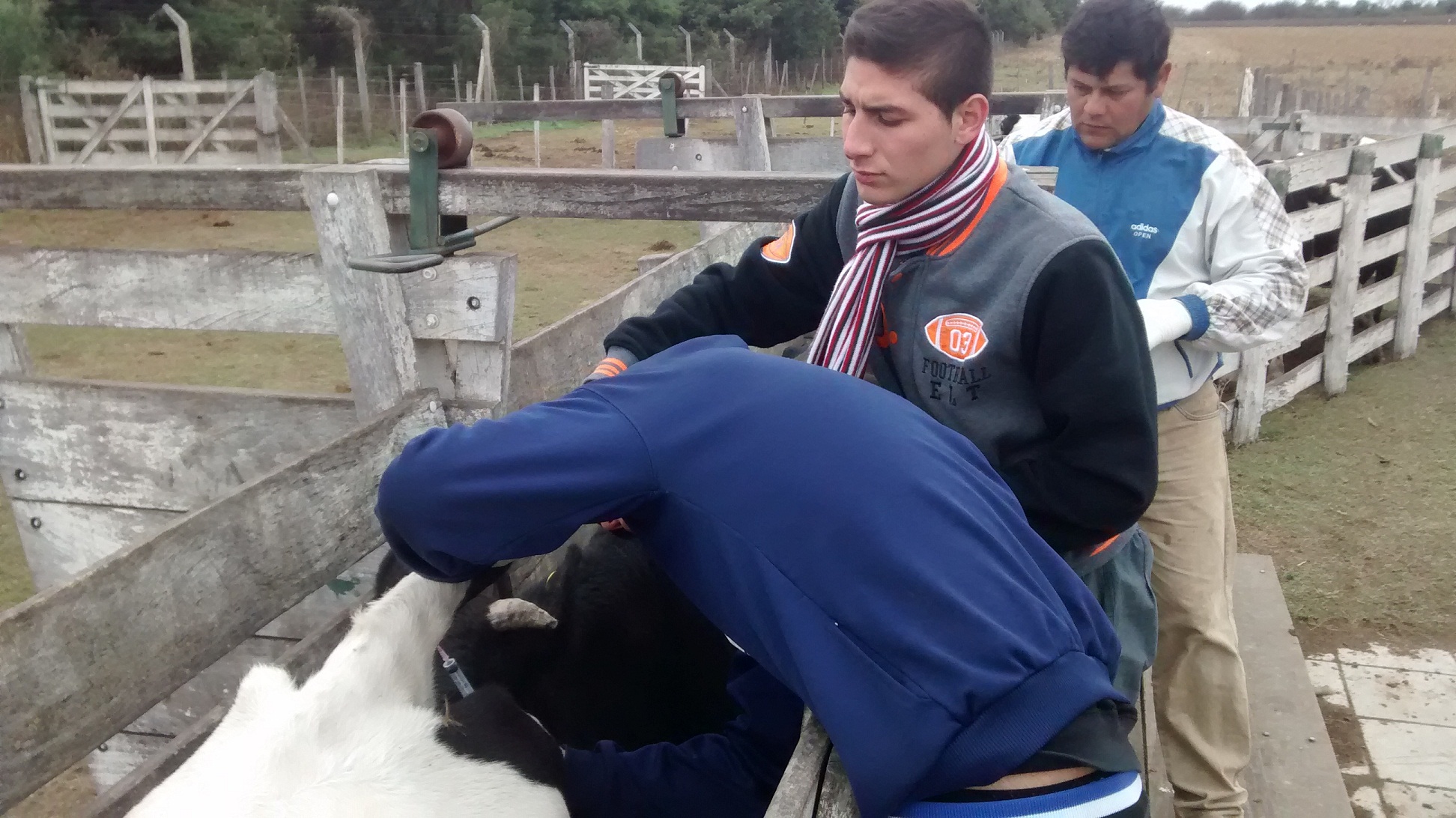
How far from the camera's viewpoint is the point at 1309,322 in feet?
21.4

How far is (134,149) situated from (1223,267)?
17013 millimetres

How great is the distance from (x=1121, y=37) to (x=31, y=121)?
55.1ft

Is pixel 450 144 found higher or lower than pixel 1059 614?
higher

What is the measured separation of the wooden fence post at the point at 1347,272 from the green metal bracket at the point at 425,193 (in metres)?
5.93

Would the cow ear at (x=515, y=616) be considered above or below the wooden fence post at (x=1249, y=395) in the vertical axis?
above

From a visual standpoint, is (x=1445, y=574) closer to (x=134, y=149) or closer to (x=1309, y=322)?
(x=1309, y=322)

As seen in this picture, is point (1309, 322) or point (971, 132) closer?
point (971, 132)

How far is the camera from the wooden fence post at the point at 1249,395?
580 centimetres

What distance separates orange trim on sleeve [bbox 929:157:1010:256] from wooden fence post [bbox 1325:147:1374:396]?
564cm

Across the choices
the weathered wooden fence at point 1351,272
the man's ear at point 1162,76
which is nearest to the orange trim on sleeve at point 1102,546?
the man's ear at point 1162,76

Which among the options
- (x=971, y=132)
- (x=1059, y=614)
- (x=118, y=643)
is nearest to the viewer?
(x=1059, y=614)

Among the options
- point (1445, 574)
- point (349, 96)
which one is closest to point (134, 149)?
point (349, 96)

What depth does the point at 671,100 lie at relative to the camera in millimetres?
6289

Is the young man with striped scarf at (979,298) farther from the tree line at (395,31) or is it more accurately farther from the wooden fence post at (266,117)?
the wooden fence post at (266,117)
